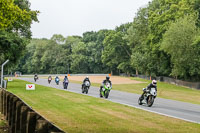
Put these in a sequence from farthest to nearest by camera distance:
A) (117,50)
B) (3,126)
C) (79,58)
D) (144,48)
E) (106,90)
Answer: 1. (79,58)
2. (117,50)
3. (144,48)
4. (106,90)
5. (3,126)

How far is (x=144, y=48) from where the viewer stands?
239 feet

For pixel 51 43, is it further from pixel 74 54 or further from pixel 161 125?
pixel 161 125

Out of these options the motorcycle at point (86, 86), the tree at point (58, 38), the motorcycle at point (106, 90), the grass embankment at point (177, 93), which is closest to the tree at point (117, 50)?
the tree at point (58, 38)

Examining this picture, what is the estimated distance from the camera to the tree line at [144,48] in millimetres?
48469

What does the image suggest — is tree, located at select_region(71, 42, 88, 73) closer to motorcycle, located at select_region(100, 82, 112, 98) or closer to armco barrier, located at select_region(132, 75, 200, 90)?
armco barrier, located at select_region(132, 75, 200, 90)

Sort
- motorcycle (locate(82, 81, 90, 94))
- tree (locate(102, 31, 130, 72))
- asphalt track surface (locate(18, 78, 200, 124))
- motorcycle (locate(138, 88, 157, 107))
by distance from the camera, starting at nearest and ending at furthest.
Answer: asphalt track surface (locate(18, 78, 200, 124)), motorcycle (locate(138, 88, 157, 107)), motorcycle (locate(82, 81, 90, 94)), tree (locate(102, 31, 130, 72))

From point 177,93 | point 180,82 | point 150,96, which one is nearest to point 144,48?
point 180,82

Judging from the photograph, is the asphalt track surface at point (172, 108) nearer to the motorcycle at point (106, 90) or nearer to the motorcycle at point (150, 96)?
the motorcycle at point (150, 96)

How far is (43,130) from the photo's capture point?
13.4 ft

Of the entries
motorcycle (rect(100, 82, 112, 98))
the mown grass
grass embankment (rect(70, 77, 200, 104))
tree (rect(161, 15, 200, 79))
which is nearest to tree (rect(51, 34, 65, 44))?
tree (rect(161, 15, 200, 79))

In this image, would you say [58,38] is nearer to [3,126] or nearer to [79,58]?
[79,58]

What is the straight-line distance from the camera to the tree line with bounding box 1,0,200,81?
48.5 meters

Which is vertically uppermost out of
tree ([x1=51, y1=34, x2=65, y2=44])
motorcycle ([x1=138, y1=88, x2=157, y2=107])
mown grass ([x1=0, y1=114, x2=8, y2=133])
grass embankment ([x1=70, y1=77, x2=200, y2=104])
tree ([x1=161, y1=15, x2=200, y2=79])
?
tree ([x1=51, y1=34, x2=65, y2=44])

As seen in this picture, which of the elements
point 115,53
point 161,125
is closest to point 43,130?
point 161,125
